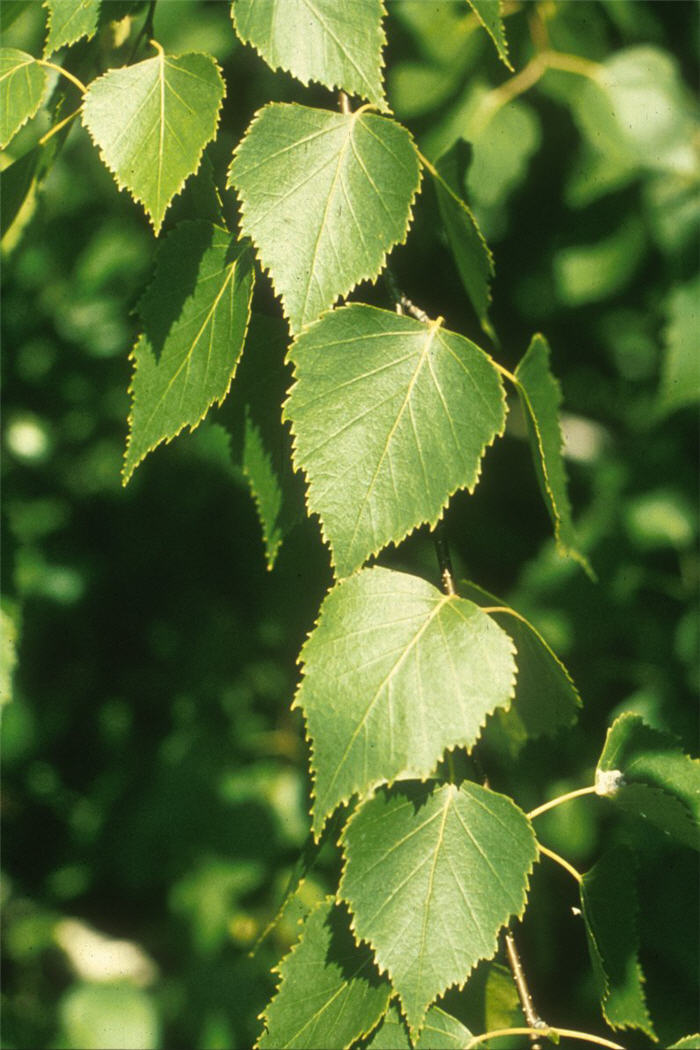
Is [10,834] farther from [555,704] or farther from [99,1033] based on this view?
[555,704]

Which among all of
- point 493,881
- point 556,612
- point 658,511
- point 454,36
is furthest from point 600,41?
point 493,881

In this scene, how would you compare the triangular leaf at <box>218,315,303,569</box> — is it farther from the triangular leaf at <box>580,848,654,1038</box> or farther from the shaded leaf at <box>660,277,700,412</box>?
the shaded leaf at <box>660,277,700,412</box>

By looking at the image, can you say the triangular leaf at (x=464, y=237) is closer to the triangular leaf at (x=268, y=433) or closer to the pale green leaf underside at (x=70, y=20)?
the triangular leaf at (x=268, y=433)

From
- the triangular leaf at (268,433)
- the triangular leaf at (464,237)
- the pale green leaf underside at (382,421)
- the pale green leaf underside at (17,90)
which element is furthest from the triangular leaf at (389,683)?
the pale green leaf underside at (17,90)

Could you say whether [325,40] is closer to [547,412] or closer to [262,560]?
[547,412]

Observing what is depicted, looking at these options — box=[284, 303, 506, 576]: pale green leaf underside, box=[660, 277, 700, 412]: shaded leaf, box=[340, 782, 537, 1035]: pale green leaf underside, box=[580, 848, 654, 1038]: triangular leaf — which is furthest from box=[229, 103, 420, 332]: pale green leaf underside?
box=[660, 277, 700, 412]: shaded leaf

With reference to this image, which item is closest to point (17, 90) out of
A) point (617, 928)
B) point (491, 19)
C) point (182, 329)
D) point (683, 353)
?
point (182, 329)
